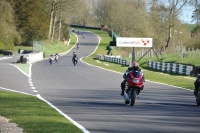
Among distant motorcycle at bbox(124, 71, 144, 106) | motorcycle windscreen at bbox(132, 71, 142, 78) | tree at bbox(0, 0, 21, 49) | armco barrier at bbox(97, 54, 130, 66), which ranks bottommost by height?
armco barrier at bbox(97, 54, 130, 66)

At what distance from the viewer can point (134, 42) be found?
6116 cm

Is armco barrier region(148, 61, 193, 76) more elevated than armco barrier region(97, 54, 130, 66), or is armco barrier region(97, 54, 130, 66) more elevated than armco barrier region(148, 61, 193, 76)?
armco barrier region(148, 61, 193, 76)

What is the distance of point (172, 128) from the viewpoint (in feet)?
36.6

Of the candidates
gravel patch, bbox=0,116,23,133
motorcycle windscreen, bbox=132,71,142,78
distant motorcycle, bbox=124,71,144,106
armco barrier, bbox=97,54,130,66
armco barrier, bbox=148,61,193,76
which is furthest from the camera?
armco barrier, bbox=97,54,130,66

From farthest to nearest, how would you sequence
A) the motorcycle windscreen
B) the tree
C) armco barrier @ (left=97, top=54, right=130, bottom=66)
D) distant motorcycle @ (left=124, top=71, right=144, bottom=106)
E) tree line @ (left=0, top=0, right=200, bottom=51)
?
tree line @ (left=0, top=0, right=200, bottom=51)
the tree
armco barrier @ (left=97, top=54, right=130, bottom=66)
the motorcycle windscreen
distant motorcycle @ (left=124, top=71, right=144, bottom=106)

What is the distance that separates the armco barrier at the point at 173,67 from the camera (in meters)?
44.9

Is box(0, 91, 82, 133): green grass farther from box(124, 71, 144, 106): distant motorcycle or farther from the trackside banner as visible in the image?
the trackside banner

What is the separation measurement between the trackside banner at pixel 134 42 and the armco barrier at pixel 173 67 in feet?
10.3

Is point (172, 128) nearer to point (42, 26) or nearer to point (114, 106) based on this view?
point (114, 106)

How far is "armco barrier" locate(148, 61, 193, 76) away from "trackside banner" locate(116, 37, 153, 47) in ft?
10.3

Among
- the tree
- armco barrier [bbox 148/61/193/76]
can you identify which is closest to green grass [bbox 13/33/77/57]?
the tree

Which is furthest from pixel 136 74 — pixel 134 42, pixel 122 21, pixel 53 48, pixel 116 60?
pixel 53 48

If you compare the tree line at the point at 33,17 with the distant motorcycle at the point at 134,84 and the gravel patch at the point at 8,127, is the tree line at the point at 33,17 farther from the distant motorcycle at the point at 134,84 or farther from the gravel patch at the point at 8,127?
the gravel patch at the point at 8,127

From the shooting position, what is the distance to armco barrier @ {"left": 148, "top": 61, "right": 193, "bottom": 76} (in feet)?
147
